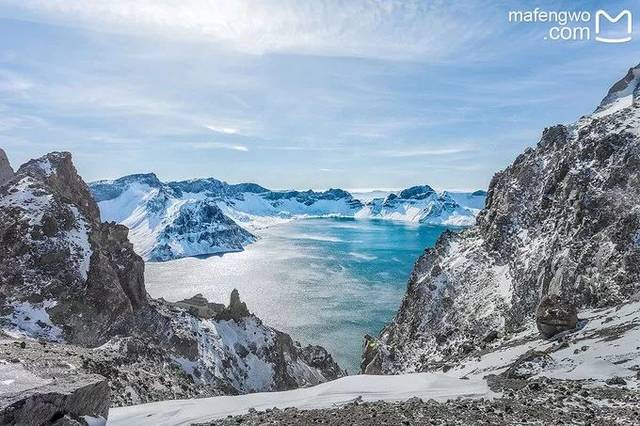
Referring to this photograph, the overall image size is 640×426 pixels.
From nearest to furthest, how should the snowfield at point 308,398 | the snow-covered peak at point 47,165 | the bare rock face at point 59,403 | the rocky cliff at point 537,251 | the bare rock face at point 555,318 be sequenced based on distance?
the bare rock face at point 59,403, the snowfield at point 308,398, the bare rock face at point 555,318, the rocky cliff at point 537,251, the snow-covered peak at point 47,165

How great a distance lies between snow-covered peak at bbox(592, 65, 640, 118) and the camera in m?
67.9

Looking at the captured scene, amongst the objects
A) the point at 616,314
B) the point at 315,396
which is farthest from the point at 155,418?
the point at 616,314

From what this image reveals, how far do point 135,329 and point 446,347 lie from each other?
34667 mm

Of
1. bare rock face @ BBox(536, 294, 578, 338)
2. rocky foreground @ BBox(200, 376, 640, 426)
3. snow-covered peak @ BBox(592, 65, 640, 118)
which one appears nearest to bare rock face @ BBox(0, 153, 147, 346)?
rocky foreground @ BBox(200, 376, 640, 426)

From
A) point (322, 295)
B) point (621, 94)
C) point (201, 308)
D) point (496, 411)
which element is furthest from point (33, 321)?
point (322, 295)

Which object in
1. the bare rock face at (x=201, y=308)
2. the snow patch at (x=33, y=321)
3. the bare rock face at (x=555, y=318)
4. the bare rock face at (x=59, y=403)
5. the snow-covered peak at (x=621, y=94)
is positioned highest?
the snow-covered peak at (x=621, y=94)

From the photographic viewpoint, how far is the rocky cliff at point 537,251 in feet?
132

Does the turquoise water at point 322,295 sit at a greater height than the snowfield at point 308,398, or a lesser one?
lesser

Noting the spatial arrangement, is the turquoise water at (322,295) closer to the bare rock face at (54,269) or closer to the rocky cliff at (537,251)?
the rocky cliff at (537,251)

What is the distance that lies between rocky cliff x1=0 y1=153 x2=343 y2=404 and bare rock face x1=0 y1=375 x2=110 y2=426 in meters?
17.5

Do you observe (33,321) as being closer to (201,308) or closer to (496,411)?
(201,308)

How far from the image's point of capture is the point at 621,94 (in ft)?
240

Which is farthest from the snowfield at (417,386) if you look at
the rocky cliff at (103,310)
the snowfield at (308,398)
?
the rocky cliff at (103,310)

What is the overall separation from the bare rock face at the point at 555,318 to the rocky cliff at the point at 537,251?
0.19 m
